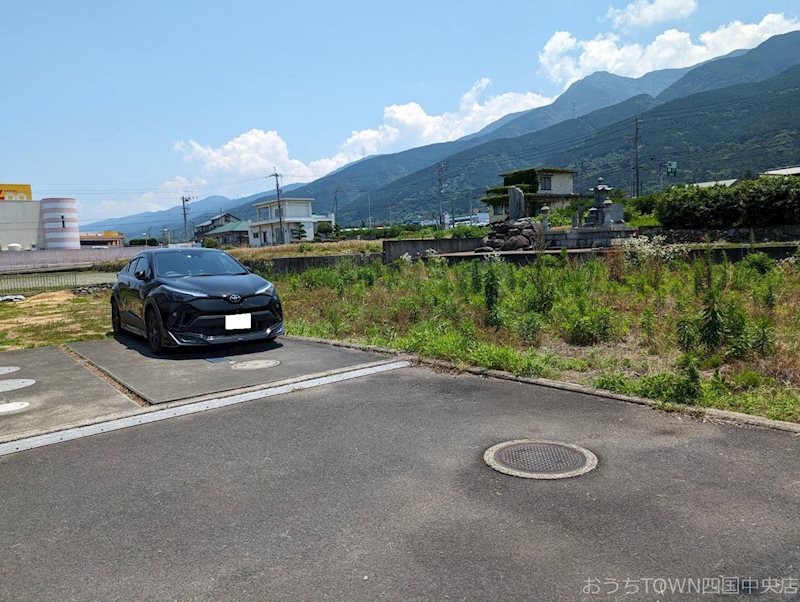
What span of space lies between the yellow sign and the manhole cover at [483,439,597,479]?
3508 inches

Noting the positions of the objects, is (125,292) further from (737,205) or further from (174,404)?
(737,205)

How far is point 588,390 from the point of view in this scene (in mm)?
5223

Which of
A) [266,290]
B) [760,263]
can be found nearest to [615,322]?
[266,290]

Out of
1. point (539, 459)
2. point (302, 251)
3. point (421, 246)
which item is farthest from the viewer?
point (302, 251)

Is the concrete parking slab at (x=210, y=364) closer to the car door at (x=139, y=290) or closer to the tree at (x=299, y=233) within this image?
the car door at (x=139, y=290)

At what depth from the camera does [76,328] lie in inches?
456

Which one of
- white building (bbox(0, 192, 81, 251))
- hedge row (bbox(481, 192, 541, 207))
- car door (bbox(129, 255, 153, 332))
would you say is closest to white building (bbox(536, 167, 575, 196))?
hedge row (bbox(481, 192, 541, 207))

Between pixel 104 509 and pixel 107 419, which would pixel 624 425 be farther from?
pixel 107 419

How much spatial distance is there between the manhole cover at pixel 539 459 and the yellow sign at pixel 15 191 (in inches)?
3508

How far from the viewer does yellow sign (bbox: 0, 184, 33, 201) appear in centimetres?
7550

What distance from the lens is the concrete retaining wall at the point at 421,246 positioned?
2186 centimetres

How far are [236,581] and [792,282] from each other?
9.78 metres

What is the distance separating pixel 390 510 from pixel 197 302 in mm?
5252

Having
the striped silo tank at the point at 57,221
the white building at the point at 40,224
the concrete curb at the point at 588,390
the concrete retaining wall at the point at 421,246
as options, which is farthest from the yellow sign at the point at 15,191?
the concrete curb at the point at 588,390
